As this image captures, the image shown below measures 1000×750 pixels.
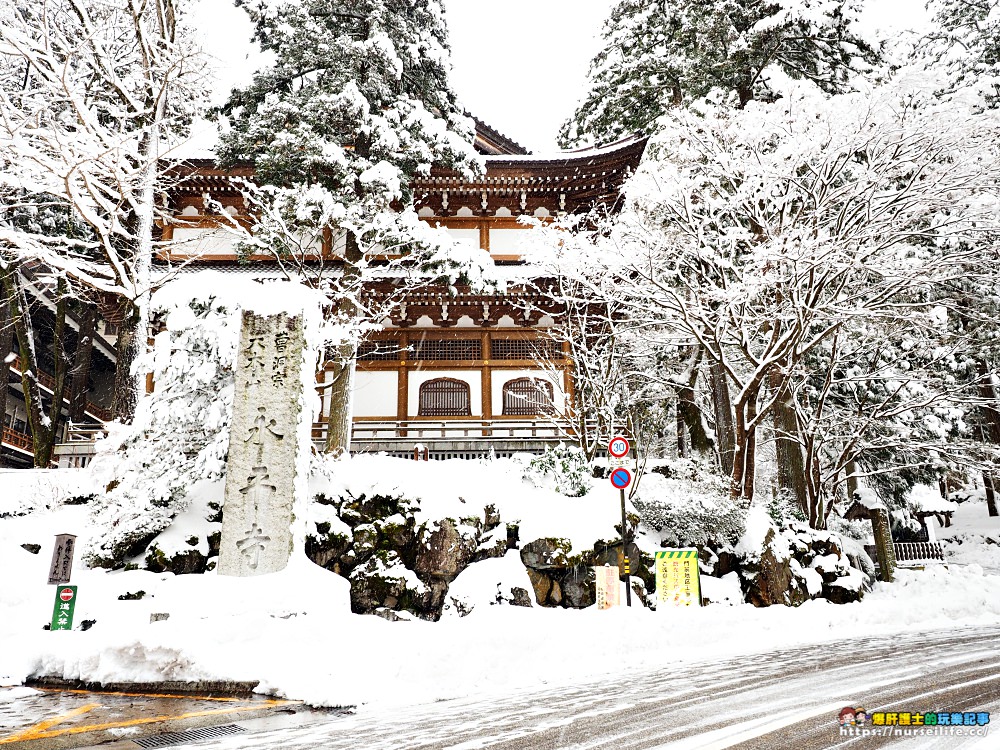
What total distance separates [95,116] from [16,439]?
56.1 feet

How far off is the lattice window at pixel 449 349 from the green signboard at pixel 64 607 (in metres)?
13.0

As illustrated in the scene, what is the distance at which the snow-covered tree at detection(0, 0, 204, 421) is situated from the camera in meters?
10.2

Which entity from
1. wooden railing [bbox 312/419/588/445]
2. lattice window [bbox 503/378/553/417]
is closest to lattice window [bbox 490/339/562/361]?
lattice window [bbox 503/378/553/417]

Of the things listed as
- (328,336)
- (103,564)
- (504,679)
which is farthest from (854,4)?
(103,564)

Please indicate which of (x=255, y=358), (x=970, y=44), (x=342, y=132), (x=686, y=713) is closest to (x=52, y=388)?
(x=342, y=132)

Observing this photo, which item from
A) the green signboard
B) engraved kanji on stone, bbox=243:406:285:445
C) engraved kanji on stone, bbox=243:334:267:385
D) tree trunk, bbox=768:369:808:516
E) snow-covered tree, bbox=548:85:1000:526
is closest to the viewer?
the green signboard

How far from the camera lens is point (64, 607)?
6.86 metres

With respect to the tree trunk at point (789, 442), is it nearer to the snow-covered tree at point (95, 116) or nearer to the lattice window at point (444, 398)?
the lattice window at point (444, 398)

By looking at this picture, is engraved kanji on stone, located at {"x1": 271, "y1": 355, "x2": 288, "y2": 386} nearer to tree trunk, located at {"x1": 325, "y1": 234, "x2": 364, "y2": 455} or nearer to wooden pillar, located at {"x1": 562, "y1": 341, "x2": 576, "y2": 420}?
tree trunk, located at {"x1": 325, "y1": 234, "x2": 364, "y2": 455}

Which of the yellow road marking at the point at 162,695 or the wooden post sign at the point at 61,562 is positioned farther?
the wooden post sign at the point at 61,562

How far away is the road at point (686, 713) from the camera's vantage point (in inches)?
137

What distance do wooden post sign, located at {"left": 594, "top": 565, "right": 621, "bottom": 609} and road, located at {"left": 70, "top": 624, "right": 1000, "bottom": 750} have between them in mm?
2483

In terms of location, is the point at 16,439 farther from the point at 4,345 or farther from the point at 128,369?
the point at 128,369

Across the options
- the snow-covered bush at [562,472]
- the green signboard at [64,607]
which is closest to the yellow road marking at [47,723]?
the green signboard at [64,607]
